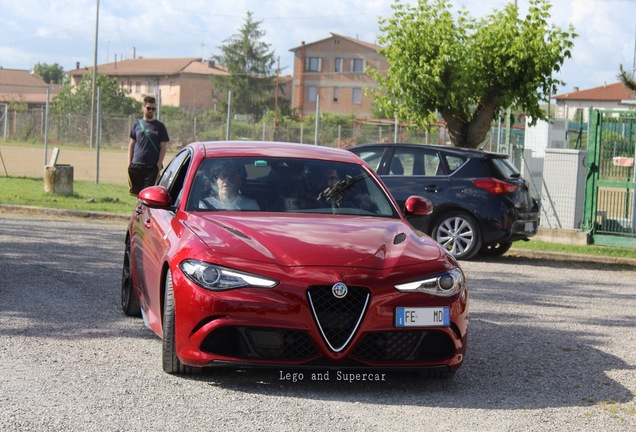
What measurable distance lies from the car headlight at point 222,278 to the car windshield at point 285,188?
111cm

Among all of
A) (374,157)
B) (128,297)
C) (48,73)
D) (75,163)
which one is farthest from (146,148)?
(48,73)

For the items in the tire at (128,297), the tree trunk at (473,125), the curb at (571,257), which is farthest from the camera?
the tree trunk at (473,125)

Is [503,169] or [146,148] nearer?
[146,148]

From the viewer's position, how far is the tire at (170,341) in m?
6.35

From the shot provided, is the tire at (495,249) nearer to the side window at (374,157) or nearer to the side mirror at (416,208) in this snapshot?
the side window at (374,157)

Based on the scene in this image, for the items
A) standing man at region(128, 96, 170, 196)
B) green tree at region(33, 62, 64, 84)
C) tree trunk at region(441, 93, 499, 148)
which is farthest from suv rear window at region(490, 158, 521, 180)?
green tree at region(33, 62, 64, 84)

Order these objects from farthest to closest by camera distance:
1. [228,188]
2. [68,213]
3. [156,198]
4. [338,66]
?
[338,66] < [68,213] < [228,188] < [156,198]

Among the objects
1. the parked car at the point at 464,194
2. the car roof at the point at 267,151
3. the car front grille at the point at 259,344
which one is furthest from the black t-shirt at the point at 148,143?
the car front grille at the point at 259,344

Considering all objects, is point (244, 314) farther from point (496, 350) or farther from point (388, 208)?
point (496, 350)

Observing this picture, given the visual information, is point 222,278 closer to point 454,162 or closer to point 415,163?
point 454,162

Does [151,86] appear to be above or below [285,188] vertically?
above

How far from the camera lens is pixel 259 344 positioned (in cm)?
614

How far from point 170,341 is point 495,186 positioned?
346 inches

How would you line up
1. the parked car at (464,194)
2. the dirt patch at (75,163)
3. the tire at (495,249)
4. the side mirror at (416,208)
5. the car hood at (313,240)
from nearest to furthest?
the car hood at (313,240) < the side mirror at (416,208) < the parked car at (464,194) < the tire at (495,249) < the dirt patch at (75,163)
